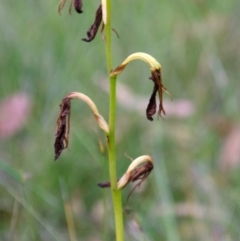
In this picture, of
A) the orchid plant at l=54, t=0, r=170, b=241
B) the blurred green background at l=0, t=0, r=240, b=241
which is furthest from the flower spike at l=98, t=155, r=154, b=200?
the blurred green background at l=0, t=0, r=240, b=241

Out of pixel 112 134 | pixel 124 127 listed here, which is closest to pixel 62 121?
pixel 112 134

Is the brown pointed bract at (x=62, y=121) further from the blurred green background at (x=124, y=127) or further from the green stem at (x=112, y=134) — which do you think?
the blurred green background at (x=124, y=127)

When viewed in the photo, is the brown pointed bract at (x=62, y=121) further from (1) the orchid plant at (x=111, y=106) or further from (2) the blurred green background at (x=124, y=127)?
(2) the blurred green background at (x=124, y=127)

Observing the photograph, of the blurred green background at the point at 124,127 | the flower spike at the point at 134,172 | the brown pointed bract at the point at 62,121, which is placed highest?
the brown pointed bract at the point at 62,121

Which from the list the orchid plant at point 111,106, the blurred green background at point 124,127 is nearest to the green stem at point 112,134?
A: the orchid plant at point 111,106

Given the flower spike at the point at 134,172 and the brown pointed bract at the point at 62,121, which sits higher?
the brown pointed bract at the point at 62,121

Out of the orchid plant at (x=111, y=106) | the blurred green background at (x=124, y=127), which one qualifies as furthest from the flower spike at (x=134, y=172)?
the blurred green background at (x=124, y=127)

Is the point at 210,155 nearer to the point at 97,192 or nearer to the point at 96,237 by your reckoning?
the point at 97,192

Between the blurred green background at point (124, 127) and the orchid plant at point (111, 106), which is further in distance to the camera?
the blurred green background at point (124, 127)

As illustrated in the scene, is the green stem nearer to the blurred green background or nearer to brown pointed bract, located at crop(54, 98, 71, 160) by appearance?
brown pointed bract, located at crop(54, 98, 71, 160)
